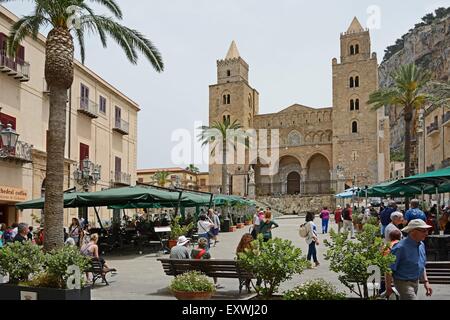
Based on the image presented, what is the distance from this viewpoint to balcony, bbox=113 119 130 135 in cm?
3192

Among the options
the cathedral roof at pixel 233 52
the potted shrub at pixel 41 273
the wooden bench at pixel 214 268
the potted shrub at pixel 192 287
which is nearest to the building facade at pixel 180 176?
the cathedral roof at pixel 233 52

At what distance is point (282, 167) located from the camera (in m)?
62.8

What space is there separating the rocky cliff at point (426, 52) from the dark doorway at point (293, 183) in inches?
1102

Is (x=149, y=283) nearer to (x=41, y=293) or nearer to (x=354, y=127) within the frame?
(x=41, y=293)

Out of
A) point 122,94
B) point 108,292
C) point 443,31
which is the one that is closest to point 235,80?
point 122,94

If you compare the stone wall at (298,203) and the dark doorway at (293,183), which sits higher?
the dark doorway at (293,183)

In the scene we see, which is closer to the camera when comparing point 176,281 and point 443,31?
point 176,281

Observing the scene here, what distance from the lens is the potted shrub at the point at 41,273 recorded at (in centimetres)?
695

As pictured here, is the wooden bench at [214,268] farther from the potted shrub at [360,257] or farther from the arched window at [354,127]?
the arched window at [354,127]

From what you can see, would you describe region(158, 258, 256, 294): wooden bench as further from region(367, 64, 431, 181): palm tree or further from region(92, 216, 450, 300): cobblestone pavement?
region(367, 64, 431, 181): palm tree

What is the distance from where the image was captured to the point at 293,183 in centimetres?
6194

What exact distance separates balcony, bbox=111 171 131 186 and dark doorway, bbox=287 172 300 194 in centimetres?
3187
